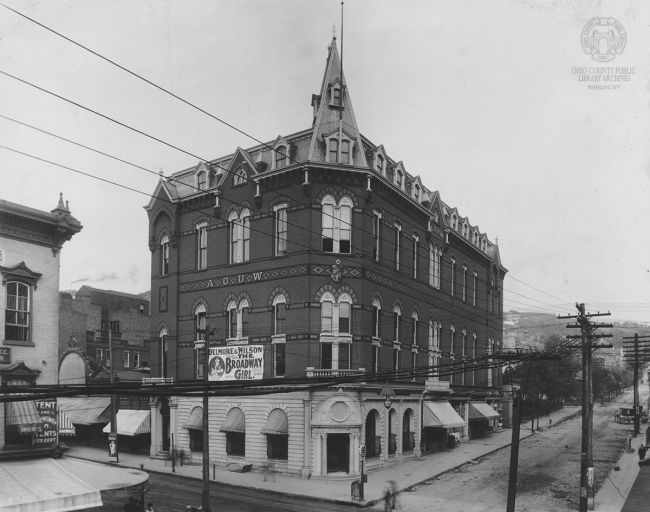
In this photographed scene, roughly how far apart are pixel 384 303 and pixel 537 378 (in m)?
54.7

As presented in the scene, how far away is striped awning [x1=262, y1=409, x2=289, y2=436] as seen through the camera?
33688mm

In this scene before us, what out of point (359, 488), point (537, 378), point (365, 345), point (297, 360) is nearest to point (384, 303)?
point (365, 345)

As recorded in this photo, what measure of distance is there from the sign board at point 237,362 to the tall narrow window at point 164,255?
871 centimetres

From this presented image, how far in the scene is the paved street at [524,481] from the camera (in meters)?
27.5

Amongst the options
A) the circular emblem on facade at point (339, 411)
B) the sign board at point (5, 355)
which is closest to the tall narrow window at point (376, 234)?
the circular emblem on facade at point (339, 411)

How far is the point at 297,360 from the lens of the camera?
112 ft

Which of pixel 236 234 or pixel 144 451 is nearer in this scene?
pixel 236 234

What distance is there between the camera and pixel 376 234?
3703cm

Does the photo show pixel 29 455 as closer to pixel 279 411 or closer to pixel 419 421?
pixel 279 411

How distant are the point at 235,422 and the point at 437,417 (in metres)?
13.9

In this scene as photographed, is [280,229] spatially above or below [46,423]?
above

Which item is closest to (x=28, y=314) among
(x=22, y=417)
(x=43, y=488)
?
(x=22, y=417)

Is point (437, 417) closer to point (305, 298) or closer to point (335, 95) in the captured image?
point (305, 298)

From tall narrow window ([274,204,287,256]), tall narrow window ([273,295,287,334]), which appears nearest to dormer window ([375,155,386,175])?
tall narrow window ([274,204,287,256])
